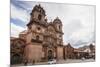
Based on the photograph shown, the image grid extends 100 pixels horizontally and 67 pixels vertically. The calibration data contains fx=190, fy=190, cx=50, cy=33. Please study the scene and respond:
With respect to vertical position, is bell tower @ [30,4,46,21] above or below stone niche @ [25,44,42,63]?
above

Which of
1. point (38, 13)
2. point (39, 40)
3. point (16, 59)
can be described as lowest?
point (16, 59)

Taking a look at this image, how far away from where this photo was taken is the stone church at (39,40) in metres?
2.30

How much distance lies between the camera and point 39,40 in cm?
238

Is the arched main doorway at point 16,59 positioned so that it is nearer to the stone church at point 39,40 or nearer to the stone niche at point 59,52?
the stone church at point 39,40

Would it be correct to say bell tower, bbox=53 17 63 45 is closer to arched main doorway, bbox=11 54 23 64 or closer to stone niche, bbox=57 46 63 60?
stone niche, bbox=57 46 63 60

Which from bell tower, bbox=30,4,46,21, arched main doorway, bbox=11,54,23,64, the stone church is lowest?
arched main doorway, bbox=11,54,23,64

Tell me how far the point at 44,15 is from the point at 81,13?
52 centimetres

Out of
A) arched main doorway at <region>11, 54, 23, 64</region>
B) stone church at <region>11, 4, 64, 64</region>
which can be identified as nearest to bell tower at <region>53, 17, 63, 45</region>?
stone church at <region>11, 4, 64, 64</region>

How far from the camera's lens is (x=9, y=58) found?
7.36 ft

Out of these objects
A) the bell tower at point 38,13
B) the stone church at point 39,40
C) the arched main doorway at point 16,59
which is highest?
the bell tower at point 38,13

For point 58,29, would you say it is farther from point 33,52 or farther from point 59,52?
point 33,52

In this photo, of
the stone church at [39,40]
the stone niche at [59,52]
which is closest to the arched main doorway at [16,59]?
the stone church at [39,40]

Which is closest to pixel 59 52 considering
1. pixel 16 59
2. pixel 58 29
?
pixel 58 29

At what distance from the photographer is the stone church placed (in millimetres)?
2303
